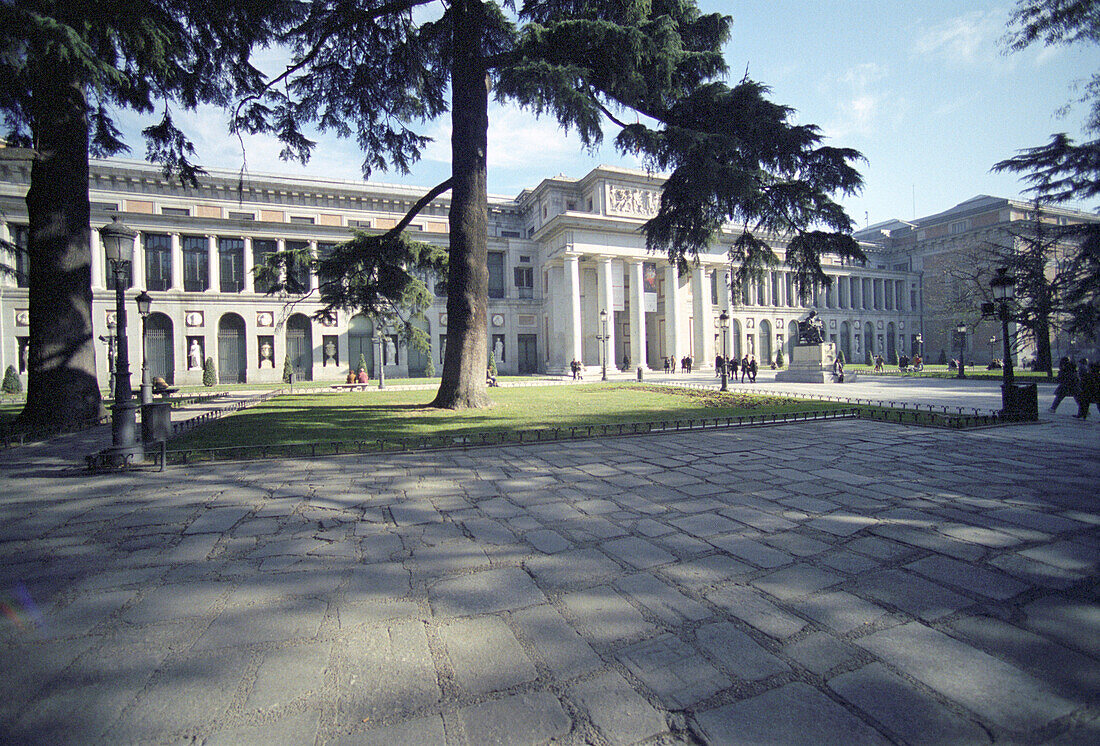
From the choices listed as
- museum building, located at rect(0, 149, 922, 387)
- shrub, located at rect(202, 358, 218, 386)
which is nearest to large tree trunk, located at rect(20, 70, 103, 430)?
museum building, located at rect(0, 149, 922, 387)

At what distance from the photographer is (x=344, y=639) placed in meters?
2.27

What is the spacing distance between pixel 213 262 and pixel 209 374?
911 cm

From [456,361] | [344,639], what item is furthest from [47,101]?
[344,639]

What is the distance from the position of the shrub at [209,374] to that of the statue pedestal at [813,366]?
121 ft

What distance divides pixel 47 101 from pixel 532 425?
475 inches

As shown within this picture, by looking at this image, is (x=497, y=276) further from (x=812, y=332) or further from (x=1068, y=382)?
(x=1068, y=382)

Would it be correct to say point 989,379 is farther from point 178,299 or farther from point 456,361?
point 178,299

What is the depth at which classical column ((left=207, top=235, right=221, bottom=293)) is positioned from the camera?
36.2 meters

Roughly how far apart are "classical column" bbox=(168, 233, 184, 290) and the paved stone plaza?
38.4m

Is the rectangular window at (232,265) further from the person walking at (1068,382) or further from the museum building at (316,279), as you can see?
the person walking at (1068,382)

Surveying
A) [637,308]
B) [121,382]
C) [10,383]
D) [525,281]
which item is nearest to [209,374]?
[10,383]

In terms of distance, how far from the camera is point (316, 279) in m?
39.3

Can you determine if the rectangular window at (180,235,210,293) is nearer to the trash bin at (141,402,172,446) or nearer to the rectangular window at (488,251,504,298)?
the rectangular window at (488,251,504,298)

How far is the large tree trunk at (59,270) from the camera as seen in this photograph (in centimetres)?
1035
